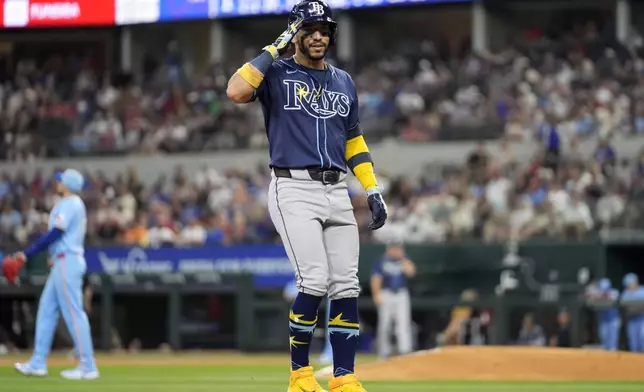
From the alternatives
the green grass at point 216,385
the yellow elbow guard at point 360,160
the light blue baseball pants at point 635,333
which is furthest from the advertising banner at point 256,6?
the yellow elbow guard at point 360,160

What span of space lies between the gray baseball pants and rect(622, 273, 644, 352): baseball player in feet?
33.3

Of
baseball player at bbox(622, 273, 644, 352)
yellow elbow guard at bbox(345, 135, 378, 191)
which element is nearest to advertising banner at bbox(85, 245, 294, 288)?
baseball player at bbox(622, 273, 644, 352)

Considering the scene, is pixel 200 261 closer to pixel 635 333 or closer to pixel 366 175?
pixel 635 333

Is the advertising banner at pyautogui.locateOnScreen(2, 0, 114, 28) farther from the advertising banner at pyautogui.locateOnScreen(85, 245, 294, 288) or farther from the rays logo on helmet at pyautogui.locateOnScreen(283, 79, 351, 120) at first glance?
the rays logo on helmet at pyautogui.locateOnScreen(283, 79, 351, 120)

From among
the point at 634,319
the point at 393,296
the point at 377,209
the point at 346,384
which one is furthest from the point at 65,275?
the point at 634,319

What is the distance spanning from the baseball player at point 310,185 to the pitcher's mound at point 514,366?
11.2 feet

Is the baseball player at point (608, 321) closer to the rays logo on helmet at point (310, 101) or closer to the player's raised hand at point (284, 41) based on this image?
the rays logo on helmet at point (310, 101)

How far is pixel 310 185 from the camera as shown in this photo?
7.39 meters

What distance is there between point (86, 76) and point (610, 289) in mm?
16390

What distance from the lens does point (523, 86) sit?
23.2 meters

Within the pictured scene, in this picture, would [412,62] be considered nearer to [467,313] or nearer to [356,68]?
[356,68]

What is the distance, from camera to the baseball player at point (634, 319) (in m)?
16.9

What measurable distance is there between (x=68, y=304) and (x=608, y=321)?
858 cm

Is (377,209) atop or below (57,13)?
below
